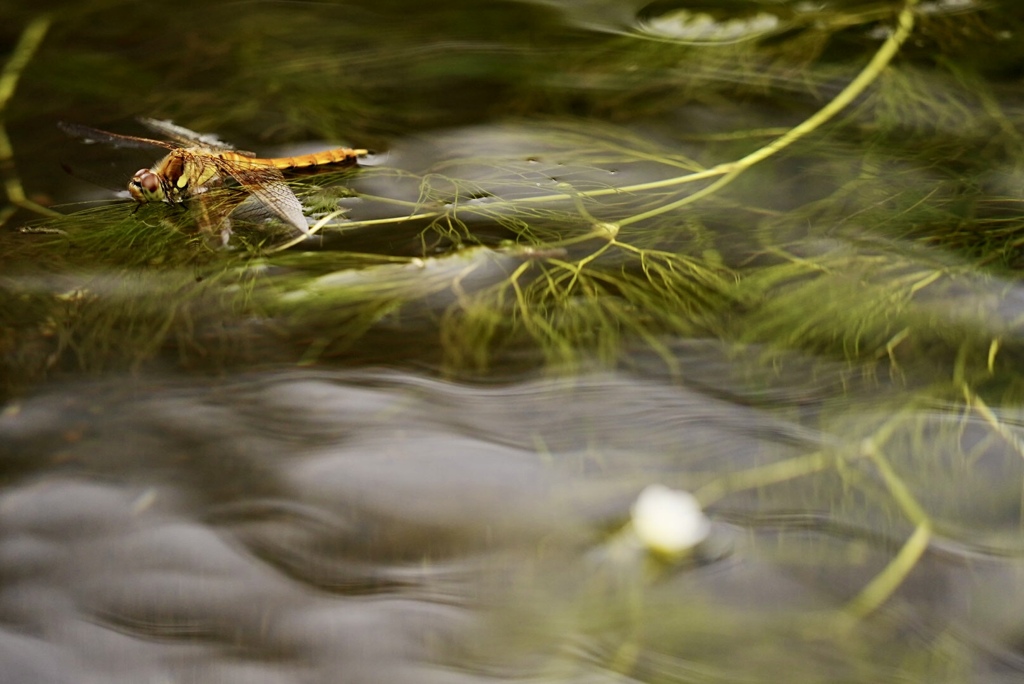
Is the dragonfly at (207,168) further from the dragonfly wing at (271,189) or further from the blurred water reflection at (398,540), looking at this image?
the blurred water reflection at (398,540)

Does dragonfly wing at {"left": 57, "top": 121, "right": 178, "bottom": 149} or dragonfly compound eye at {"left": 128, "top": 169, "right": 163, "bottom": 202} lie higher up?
dragonfly wing at {"left": 57, "top": 121, "right": 178, "bottom": 149}

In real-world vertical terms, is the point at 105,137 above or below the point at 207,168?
above

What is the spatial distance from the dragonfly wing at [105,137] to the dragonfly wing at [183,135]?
42mm

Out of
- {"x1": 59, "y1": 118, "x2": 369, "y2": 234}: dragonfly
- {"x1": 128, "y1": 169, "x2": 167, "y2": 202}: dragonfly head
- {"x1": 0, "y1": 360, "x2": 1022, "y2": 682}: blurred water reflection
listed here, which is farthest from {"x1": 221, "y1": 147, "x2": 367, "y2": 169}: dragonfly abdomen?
{"x1": 0, "y1": 360, "x2": 1022, "y2": 682}: blurred water reflection

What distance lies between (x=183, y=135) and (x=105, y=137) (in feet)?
0.64

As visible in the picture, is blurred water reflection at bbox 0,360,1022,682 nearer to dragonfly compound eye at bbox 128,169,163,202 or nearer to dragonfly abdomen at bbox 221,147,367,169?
dragonfly compound eye at bbox 128,169,163,202

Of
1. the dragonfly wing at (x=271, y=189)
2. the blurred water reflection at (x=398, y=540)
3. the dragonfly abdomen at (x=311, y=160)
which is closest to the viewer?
the blurred water reflection at (x=398, y=540)

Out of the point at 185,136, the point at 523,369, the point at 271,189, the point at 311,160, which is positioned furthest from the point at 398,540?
the point at 185,136

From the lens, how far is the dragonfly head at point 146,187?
1.88 m

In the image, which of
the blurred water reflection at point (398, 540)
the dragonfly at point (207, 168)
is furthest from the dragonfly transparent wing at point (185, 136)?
the blurred water reflection at point (398, 540)

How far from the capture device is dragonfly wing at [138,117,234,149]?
6.77ft

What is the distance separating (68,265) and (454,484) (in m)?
0.98

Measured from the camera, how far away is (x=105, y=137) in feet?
6.92

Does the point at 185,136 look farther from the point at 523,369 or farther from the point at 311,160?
the point at 523,369
